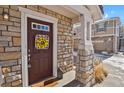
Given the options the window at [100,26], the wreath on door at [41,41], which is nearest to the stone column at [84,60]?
the wreath on door at [41,41]

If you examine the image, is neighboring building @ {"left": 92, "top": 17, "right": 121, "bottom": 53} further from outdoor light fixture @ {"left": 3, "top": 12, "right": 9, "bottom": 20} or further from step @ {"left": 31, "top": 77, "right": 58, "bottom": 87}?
outdoor light fixture @ {"left": 3, "top": 12, "right": 9, "bottom": 20}

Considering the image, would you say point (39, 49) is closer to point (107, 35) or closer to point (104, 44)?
point (107, 35)

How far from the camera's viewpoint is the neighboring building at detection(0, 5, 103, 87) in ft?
9.03

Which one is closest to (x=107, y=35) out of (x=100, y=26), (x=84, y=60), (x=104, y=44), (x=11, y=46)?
(x=104, y=44)

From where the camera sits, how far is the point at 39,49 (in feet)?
11.8

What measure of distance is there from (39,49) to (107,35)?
13880 mm

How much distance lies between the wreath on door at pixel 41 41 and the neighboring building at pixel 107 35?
522 inches

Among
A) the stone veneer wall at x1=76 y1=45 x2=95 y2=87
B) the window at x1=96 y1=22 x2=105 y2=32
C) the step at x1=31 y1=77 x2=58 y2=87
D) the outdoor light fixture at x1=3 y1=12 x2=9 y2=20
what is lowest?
the step at x1=31 y1=77 x2=58 y2=87

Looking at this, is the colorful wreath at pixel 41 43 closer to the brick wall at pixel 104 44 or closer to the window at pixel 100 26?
the brick wall at pixel 104 44

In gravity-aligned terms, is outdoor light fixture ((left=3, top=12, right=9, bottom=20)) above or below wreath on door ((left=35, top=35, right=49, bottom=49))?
above

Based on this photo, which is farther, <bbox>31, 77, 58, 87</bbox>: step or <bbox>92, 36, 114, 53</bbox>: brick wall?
<bbox>92, 36, 114, 53</bbox>: brick wall

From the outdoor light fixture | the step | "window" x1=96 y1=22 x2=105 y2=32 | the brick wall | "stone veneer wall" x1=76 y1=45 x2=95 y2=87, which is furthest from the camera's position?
"window" x1=96 y1=22 x2=105 y2=32

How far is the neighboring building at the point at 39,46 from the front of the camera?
2.75 meters

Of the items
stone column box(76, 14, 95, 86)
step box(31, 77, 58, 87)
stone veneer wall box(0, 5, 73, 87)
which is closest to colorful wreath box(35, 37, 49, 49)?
stone veneer wall box(0, 5, 73, 87)
